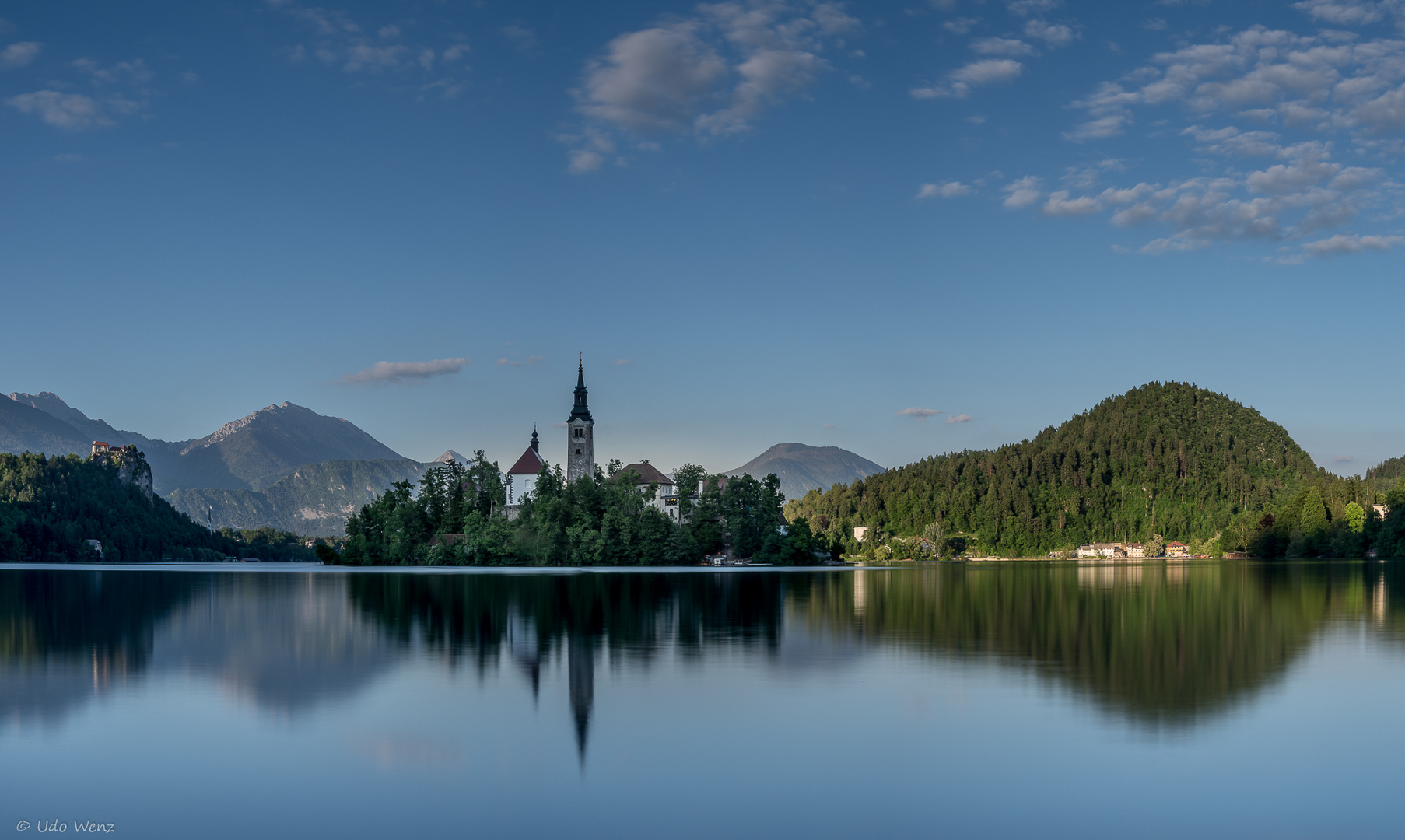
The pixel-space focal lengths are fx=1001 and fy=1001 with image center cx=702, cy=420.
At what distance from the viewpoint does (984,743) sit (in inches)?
617

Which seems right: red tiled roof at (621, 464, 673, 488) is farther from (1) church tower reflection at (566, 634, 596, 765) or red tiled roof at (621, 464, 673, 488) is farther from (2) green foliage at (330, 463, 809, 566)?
(1) church tower reflection at (566, 634, 596, 765)

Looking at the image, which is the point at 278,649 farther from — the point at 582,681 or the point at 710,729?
the point at 710,729

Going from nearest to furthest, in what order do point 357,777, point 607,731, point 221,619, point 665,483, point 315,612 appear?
point 357,777 → point 607,731 → point 221,619 → point 315,612 → point 665,483

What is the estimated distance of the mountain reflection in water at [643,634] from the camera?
21406 mm

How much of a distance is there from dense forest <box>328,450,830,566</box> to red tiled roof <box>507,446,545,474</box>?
72.3ft

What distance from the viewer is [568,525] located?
129 m

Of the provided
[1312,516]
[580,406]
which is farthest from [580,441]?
[1312,516]

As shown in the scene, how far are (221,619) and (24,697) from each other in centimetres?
2242

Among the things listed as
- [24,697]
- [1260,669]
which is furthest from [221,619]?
[1260,669]

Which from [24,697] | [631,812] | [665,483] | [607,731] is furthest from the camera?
[665,483]

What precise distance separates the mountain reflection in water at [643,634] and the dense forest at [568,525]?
61842 mm

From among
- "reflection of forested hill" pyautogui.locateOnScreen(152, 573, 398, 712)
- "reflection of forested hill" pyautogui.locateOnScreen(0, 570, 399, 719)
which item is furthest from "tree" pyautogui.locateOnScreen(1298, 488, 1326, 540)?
"reflection of forested hill" pyautogui.locateOnScreen(152, 573, 398, 712)

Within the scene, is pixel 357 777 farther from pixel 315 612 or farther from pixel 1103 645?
A: pixel 315 612

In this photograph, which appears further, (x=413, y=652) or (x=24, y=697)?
(x=413, y=652)
